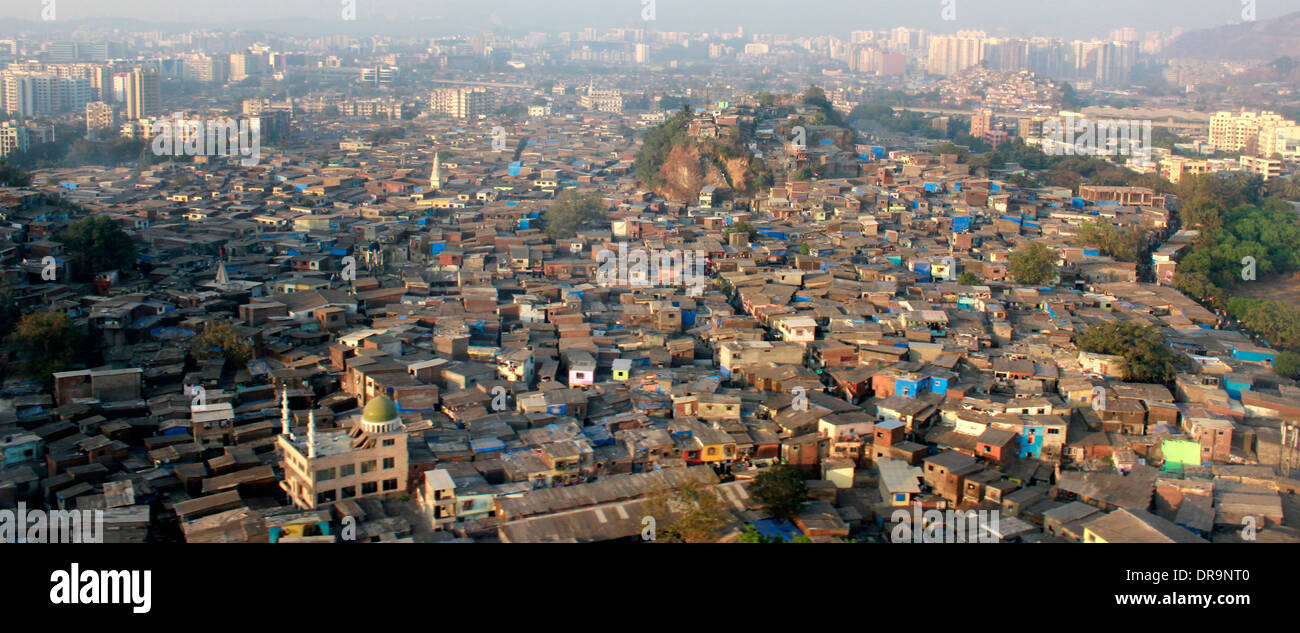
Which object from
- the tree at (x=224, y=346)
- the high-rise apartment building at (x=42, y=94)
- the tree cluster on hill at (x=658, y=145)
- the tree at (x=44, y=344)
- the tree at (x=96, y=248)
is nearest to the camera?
the tree at (x=44, y=344)

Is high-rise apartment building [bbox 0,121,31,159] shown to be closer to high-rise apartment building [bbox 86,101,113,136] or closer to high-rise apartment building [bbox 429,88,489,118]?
high-rise apartment building [bbox 86,101,113,136]

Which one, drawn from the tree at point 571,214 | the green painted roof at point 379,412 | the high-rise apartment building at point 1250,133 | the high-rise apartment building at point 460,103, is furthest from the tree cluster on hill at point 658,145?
the high-rise apartment building at point 1250,133

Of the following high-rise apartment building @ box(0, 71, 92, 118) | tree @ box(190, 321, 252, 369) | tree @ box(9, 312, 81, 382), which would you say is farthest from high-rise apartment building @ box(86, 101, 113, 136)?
tree @ box(190, 321, 252, 369)

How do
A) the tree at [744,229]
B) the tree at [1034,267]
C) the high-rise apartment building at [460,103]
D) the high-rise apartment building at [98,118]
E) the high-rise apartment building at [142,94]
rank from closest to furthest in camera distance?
the tree at [1034,267] → the tree at [744,229] → the high-rise apartment building at [98,118] → the high-rise apartment building at [142,94] → the high-rise apartment building at [460,103]

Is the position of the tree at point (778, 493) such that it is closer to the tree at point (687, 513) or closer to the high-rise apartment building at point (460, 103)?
the tree at point (687, 513)

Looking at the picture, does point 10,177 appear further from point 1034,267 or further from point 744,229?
point 1034,267

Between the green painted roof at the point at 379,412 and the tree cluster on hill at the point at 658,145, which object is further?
the tree cluster on hill at the point at 658,145

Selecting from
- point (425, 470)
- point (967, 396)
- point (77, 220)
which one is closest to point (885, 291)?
point (967, 396)
